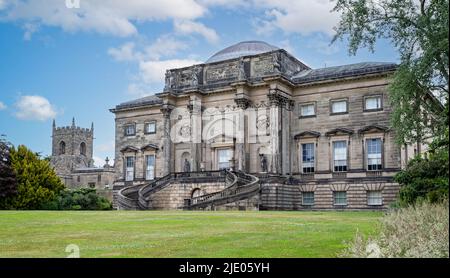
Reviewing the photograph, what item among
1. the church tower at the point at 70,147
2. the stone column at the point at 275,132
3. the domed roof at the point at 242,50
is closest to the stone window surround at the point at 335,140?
the stone column at the point at 275,132

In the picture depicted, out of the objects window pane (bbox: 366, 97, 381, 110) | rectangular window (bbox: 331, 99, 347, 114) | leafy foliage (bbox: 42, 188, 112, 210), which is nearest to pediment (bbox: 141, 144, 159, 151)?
leafy foliage (bbox: 42, 188, 112, 210)

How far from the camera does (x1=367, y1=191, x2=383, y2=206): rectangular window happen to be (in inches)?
1603

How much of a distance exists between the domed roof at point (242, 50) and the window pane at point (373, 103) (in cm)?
1622

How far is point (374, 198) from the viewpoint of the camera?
4112cm

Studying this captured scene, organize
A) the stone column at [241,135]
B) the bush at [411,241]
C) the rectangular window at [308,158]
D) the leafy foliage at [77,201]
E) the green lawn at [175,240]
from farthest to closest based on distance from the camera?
the leafy foliage at [77,201]
the stone column at [241,135]
the rectangular window at [308,158]
the green lawn at [175,240]
the bush at [411,241]

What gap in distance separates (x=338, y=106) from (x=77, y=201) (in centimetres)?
2513

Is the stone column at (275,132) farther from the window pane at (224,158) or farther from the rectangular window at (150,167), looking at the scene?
the rectangular window at (150,167)

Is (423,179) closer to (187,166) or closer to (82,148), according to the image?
(187,166)

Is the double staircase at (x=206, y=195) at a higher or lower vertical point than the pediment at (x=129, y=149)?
lower

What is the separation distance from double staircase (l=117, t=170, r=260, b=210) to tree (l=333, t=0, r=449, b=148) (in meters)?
A: 15.0

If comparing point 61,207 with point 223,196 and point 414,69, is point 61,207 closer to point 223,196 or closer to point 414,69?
point 223,196

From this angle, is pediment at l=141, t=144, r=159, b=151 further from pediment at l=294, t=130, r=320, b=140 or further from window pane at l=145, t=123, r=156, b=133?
pediment at l=294, t=130, r=320, b=140

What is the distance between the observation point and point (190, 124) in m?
48.7

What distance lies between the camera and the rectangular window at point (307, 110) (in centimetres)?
4442
